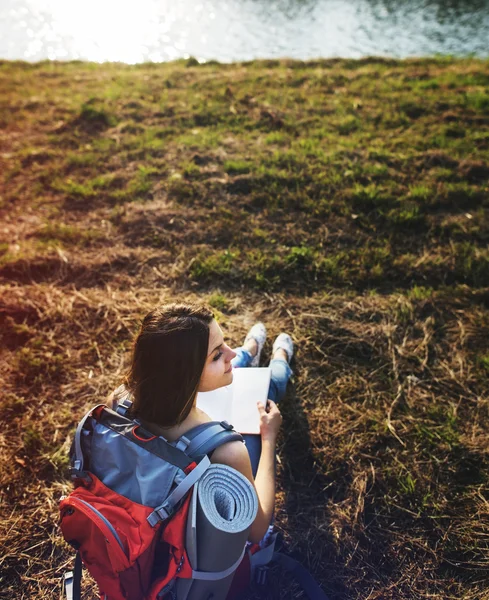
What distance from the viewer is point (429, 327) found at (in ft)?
12.7

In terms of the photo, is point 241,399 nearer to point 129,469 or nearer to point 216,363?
point 216,363

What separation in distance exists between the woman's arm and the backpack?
5 centimetres

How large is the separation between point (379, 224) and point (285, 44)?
8.51 meters

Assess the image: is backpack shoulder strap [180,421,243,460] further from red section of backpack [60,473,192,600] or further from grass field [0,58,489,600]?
grass field [0,58,489,600]

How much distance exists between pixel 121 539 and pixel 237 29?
13.8 m

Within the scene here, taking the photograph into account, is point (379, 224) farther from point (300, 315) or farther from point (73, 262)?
point (73, 262)

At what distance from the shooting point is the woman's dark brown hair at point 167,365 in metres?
1.91

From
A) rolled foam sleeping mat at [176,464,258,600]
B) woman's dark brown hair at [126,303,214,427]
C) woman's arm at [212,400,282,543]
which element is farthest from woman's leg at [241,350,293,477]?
rolled foam sleeping mat at [176,464,258,600]

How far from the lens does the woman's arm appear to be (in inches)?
76.5

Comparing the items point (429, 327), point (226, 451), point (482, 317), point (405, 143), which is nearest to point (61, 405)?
point (226, 451)

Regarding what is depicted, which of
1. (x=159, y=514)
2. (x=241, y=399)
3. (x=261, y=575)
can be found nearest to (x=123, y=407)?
(x=159, y=514)

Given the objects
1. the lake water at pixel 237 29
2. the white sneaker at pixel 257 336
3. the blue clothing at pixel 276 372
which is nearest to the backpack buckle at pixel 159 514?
the blue clothing at pixel 276 372

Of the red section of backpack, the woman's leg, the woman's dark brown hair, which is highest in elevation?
Result: the woman's dark brown hair

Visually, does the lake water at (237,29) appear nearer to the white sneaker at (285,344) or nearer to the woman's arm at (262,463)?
the white sneaker at (285,344)
